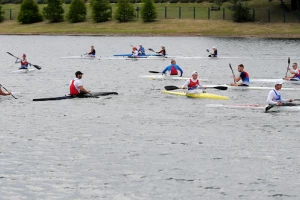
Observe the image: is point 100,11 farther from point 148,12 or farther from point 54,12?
point 54,12

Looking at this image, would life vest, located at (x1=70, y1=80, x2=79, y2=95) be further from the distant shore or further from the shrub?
the shrub

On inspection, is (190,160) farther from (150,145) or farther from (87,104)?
(87,104)

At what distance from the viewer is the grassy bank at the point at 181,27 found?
4373 inches

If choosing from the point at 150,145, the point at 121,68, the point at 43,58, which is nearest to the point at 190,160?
the point at 150,145

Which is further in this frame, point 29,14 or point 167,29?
point 29,14

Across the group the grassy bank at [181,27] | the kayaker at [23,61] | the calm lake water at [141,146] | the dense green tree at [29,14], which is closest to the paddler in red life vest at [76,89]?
the calm lake water at [141,146]

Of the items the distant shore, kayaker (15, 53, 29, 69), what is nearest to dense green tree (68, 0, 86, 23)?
the distant shore

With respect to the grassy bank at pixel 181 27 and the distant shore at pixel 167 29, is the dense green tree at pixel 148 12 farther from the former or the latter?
the distant shore at pixel 167 29

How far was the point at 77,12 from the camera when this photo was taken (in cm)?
13138

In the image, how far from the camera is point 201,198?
22312 millimetres

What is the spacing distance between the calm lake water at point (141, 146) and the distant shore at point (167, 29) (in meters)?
58.6

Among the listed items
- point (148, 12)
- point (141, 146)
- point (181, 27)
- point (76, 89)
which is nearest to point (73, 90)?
point (76, 89)

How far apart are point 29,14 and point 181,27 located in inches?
1376

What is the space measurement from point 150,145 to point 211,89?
18.1m
